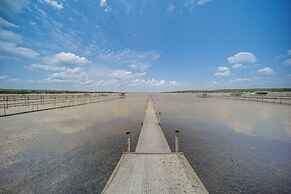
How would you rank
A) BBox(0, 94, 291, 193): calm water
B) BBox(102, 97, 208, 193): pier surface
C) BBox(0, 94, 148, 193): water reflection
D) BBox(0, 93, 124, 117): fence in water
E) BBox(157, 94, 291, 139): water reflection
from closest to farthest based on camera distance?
BBox(102, 97, 208, 193): pier surface → BBox(0, 94, 148, 193): water reflection → BBox(0, 94, 291, 193): calm water → BBox(157, 94, 291, 139): water reflection → BBox(0, 93, 124, 117): fence in water

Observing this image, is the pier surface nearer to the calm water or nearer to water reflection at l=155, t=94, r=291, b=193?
the calm water

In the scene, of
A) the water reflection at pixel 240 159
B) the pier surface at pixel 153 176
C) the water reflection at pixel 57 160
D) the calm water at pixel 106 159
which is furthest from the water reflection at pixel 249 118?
the water reflection at pixel 57 160

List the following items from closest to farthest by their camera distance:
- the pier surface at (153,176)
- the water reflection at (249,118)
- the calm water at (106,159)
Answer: the pier surface at (153,176)
the calm water at (106,159)
the water reflection at (249,118)

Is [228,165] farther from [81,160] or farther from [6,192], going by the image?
[6,192]

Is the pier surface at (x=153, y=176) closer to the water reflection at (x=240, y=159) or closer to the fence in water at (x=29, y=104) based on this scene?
the water reflection at (x=240, y=159)

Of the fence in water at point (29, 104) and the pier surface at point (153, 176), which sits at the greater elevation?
the pier surface at point (153, 176)

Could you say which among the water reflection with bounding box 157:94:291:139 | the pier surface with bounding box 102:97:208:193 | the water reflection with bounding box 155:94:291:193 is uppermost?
the pier surface with bounding box 102:97:208:193

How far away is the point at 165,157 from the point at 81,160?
16.2 ft

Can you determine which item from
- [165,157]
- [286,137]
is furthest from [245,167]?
[286,137]

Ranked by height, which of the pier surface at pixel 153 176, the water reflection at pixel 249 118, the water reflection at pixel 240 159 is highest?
the pier surface at pixel 153 176

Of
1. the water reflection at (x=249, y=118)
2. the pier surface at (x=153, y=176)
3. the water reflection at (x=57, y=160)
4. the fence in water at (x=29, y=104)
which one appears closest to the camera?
the pier surface at (x=153, y=176)

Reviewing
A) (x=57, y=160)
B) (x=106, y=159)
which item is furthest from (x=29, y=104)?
(x=106, y=159)

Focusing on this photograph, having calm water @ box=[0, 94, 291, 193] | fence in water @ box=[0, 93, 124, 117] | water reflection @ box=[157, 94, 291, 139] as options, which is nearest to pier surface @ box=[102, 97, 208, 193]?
calm water @ box=[0, 94, 291, 193]

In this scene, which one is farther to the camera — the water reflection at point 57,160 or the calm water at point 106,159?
the calm water at point 106,159
